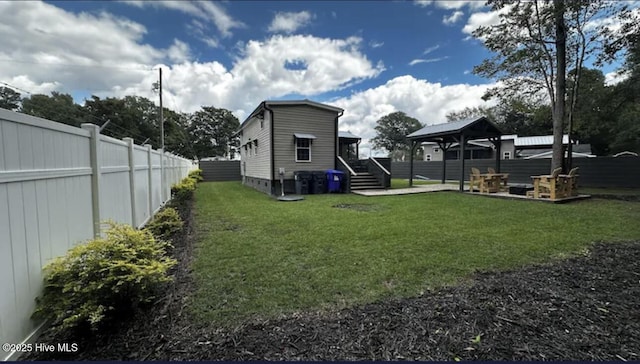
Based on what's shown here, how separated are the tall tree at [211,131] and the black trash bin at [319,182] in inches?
1292

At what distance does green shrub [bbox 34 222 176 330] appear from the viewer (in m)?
1.99

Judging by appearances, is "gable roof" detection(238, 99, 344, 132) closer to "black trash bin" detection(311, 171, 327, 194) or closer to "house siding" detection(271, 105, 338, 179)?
"house siding" detection(271, 105, 338, 179)

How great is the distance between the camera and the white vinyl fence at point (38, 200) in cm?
172

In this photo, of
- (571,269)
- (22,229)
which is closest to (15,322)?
(22,229)

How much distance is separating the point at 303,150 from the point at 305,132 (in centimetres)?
79

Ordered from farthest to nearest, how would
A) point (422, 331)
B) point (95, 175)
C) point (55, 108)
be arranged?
point (55, 108), point (95, 175), point (422, 331)

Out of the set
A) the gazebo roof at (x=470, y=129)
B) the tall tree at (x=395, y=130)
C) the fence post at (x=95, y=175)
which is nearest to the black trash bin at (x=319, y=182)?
the gazebo roof at (x=470, y=129)

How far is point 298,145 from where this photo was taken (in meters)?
12.2

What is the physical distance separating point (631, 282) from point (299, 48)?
37.4 feet

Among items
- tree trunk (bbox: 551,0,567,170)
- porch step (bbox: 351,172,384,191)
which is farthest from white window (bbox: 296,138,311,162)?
tree trunk (bbox: 551,0,567,170)

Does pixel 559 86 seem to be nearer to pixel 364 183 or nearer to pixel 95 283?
pixel 364 183

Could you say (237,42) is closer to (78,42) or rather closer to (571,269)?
(78,42)

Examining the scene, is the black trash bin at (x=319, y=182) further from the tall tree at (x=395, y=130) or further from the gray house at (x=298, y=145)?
the tall tree at (x=395, y=130)

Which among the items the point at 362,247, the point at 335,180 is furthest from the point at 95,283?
the point at 335,180
